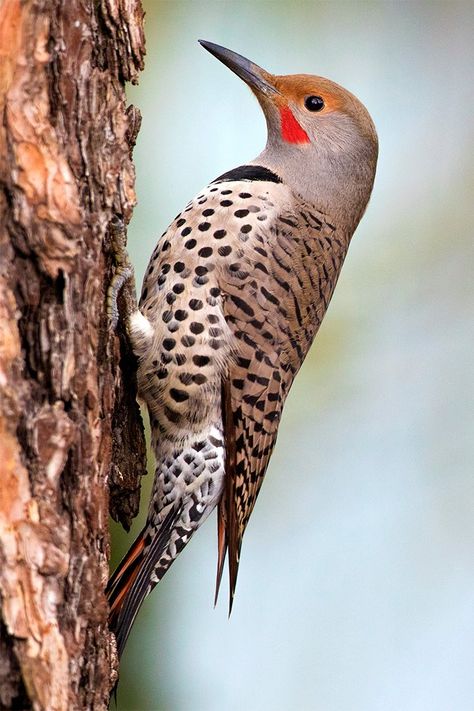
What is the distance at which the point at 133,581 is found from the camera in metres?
2.43

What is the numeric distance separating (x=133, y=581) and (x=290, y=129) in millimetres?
1481

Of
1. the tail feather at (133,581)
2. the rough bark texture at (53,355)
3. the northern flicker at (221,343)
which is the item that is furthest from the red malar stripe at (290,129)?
the tail feather at (133,581)

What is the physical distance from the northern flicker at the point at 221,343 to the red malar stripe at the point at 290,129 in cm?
20

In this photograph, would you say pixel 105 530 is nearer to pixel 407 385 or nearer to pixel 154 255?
pixel 154 255

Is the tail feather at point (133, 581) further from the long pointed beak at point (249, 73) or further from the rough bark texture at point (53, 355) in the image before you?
the long pointed beak at point (249, 73)

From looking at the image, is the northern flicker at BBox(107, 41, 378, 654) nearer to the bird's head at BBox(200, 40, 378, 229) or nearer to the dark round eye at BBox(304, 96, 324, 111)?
the bird's head at BBox(200, 40, 378, 229)

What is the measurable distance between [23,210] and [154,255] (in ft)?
3.02

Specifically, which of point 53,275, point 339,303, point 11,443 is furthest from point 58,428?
point 339,303

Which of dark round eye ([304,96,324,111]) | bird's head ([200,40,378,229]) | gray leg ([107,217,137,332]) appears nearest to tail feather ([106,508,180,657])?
gray leg ([107,217,137,332])

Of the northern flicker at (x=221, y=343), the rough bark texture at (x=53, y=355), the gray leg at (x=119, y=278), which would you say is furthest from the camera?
the northern flicker at (x=221, y=343)

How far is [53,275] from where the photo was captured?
178cm

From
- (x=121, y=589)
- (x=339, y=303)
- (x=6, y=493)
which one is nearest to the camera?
(x=6, y=493)

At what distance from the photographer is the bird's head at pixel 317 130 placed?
2.97 m

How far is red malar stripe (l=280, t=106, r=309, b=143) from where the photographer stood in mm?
3008
